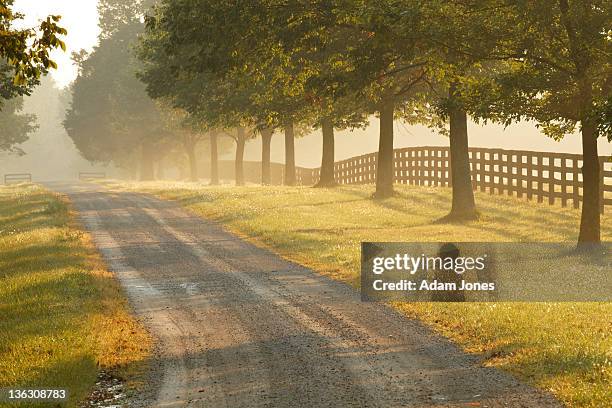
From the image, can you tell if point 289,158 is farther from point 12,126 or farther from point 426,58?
point 426,58

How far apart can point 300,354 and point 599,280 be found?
766 centimetres

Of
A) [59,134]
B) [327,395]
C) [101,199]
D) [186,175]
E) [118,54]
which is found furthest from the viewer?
[59,134]

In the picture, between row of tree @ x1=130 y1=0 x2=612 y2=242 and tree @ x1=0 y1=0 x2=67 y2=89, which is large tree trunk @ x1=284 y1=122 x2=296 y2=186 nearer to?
row of tree @ x1=130 y1=0 x2=612 y2=242

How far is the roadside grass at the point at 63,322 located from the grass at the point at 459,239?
4.42 m

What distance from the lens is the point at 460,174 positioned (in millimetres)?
26250

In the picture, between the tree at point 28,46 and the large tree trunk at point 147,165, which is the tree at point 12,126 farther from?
the tree at point 28,46

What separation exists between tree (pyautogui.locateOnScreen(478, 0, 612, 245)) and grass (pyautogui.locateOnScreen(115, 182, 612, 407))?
464 cm

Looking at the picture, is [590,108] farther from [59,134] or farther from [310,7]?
[59,134]

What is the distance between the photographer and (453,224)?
83.0ft

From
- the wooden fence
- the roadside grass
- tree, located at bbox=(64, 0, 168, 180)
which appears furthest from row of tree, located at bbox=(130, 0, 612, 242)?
tree, located at bbox=(64, 0, 168, 180)

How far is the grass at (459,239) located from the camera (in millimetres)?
9664

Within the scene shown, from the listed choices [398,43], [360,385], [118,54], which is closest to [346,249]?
[398,43]

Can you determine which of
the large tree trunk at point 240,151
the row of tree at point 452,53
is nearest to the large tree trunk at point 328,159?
the row of tree at point 452,53

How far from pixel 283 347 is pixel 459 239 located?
11.7 meters
